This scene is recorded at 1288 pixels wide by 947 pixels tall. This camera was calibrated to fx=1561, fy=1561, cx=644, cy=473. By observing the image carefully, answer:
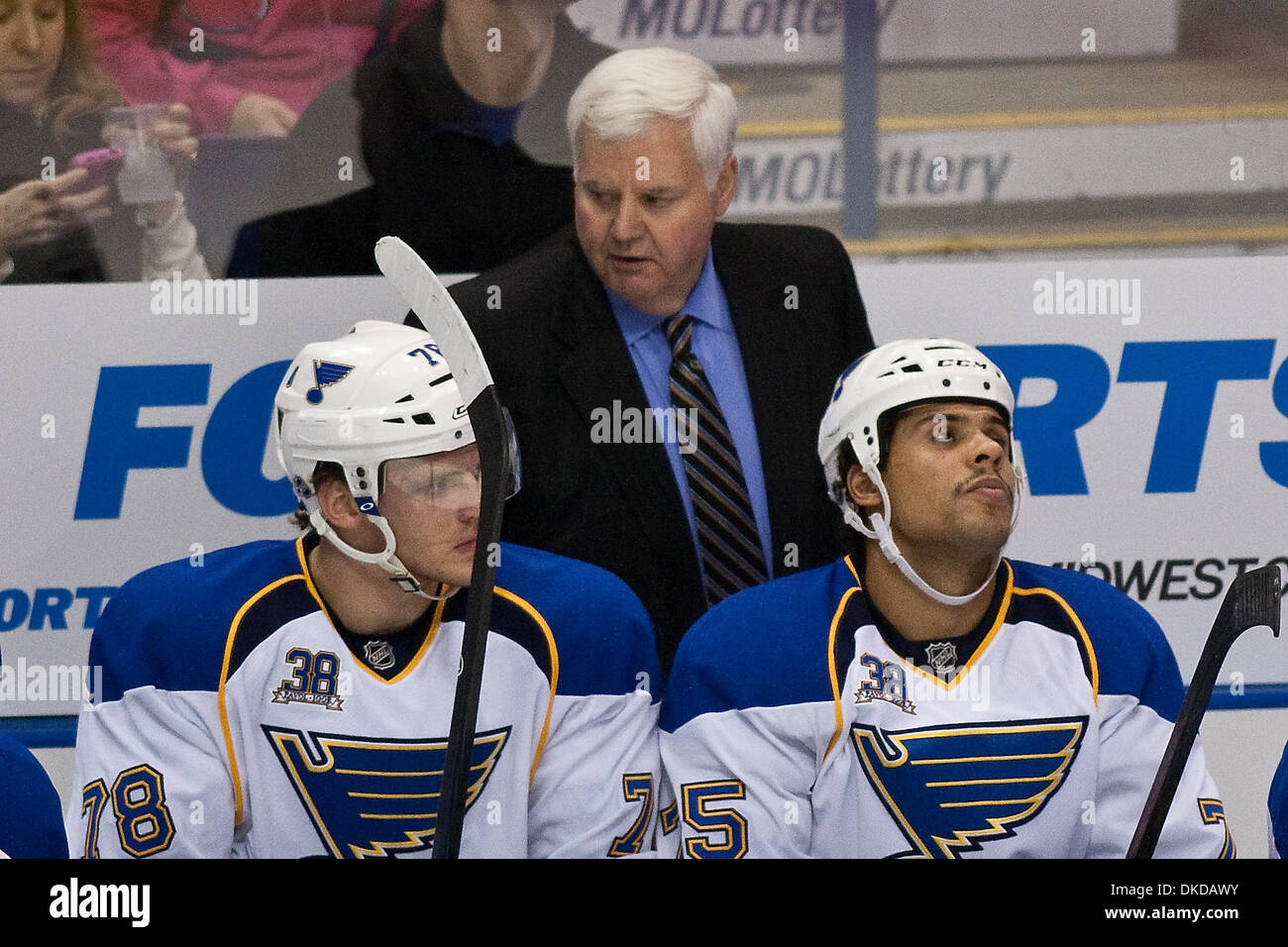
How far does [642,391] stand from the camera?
8.95ft

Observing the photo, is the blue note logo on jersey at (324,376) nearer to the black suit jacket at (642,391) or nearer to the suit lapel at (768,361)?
the black suit jacket at (642,391)

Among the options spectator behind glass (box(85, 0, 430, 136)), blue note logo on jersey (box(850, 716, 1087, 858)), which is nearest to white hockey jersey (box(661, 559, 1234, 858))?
blue note logo on jersey (box(850, 716, 1087, 858))

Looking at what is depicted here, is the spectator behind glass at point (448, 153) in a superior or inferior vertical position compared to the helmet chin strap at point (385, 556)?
superior

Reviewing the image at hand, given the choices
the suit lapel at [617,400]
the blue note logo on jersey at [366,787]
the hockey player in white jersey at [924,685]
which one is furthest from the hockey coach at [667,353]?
the blue note logo on jersey at [366,787]

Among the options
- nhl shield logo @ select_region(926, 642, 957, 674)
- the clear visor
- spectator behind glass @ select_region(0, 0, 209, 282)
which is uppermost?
spectator behind glass @ select_region(0, 0, 209, 282)

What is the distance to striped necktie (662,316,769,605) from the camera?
2709mm

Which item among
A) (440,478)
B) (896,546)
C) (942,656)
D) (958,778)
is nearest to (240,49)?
(440,478)

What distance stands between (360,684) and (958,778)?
0.91 meters

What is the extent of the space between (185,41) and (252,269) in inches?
15.5

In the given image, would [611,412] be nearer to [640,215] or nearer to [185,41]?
[640,215]

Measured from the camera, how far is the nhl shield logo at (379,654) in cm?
237

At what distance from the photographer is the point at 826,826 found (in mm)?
2344

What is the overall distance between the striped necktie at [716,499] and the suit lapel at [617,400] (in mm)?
34

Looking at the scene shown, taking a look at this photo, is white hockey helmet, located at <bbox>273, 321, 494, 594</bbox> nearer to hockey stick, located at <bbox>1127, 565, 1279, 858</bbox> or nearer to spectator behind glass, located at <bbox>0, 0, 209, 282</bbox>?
spectator behind glass, located at <bbox>0, 0, 209, 282</bbox>
